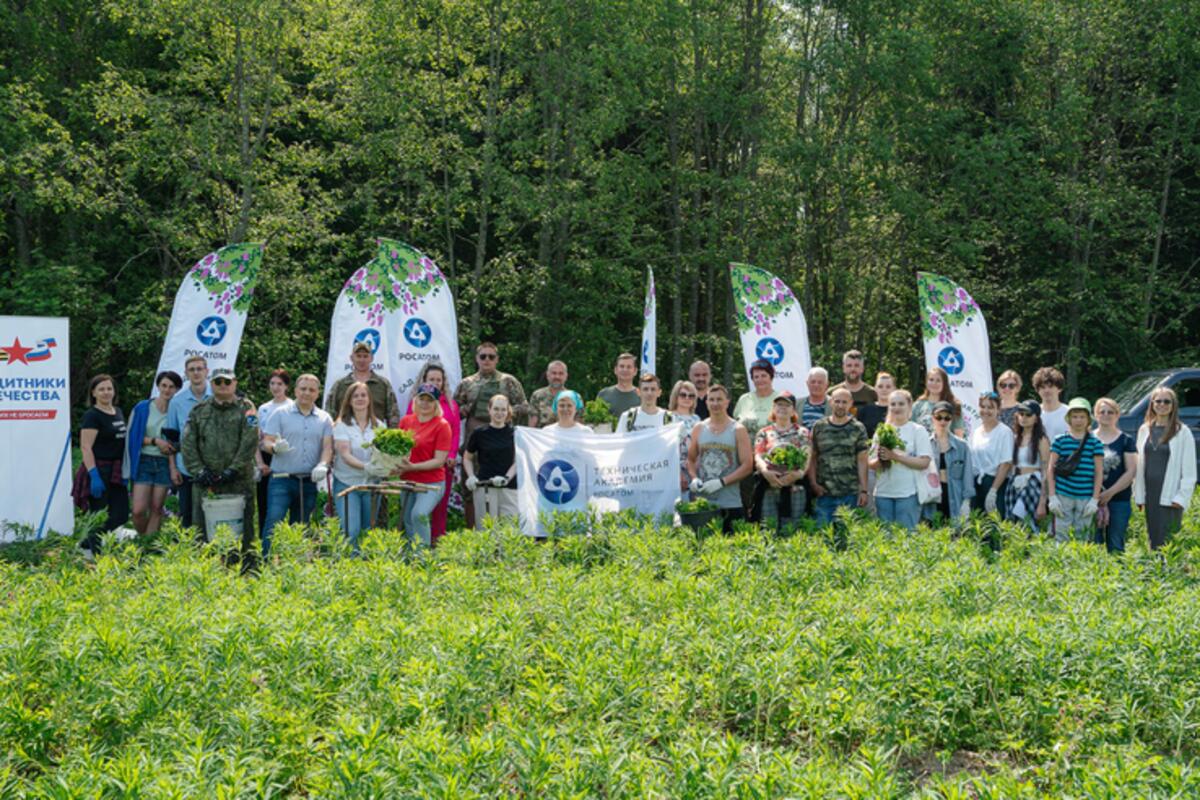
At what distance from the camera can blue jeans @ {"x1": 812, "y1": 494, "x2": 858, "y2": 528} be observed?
998 cm

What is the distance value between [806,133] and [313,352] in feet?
35.7

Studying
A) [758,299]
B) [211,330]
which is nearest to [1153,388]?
[758,299]

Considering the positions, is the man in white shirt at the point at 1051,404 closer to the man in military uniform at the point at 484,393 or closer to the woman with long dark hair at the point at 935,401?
the woman with long dark hair at the point at 935,401

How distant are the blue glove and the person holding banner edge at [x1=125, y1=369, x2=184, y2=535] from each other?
0.27 meters

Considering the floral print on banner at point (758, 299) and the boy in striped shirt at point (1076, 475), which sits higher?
the floral print on banner at point (758, 299)

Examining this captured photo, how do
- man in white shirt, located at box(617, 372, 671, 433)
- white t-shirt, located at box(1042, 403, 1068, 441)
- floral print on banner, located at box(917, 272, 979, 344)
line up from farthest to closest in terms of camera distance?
floral print on banner, located at box(917, 272, 979, 344) < man in white shirt, located at box(617, 372, 671, 433) < white t-shirt, located at box(1042, 403, 1068, 441)

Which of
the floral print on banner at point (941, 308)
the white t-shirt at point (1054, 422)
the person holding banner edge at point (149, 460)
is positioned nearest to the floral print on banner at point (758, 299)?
the floral print on banner at point (941, 308)

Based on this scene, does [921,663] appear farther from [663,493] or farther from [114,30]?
[114,30]

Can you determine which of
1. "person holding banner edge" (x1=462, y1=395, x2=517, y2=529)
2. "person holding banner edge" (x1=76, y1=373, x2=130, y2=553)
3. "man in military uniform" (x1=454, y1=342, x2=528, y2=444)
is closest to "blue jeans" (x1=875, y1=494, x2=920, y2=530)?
"person holding banner edge" (x1=462, y1=395, x2=517, y2=529)

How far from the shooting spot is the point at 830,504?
396 inches

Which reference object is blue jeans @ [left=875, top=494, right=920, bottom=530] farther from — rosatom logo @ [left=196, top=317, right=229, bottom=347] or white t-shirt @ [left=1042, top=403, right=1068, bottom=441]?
rosatom logo @ [left=196, top=317, right=229, bottom=347]

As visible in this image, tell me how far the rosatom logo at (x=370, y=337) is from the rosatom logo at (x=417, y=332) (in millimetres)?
342

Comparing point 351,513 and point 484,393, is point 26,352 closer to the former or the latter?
point 351,513

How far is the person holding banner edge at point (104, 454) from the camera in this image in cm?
1062
